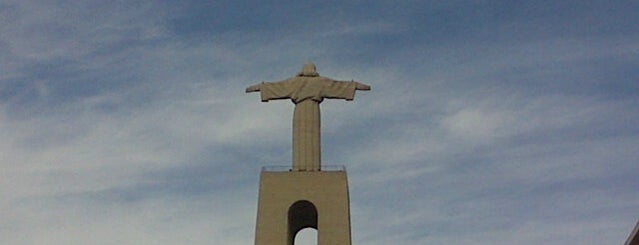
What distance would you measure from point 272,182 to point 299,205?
1.31 meters

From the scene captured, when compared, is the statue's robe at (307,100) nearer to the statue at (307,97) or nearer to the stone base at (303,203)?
the statue at (307,97)

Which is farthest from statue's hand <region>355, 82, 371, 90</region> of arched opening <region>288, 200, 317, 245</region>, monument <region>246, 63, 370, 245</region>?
arched opening <region>288, 200, 317, 245</region>

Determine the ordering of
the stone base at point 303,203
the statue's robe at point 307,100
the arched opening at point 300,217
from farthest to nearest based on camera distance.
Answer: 1. the statue's robe at point 307,100
2. the arched opening at point 300,217
3. the stone base at point 303,203

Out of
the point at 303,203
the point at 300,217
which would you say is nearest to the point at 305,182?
the point at 303,203

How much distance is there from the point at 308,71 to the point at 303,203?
488cm

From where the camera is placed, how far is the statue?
3838 centimetres

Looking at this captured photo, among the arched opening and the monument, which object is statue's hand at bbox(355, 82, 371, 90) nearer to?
the monument

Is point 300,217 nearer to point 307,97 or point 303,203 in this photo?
point 303,203

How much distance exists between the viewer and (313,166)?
125 feet

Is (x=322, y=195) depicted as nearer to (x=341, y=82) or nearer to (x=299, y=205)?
(x=299, y=205)

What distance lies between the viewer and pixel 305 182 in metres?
37.8

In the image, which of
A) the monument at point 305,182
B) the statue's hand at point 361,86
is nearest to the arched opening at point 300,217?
the monument at point 305,182

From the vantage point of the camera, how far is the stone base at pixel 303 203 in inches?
1460

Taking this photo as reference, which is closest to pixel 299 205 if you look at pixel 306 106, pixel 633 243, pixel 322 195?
pixel 322 195
